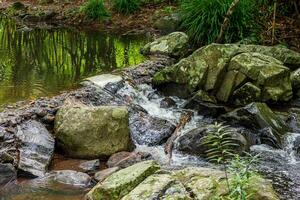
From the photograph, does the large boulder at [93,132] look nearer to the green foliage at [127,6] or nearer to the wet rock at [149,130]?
the wet rock at [149,130]

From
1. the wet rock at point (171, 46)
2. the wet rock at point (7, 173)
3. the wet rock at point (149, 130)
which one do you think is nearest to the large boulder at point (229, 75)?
the wet rock at point (149, 130)

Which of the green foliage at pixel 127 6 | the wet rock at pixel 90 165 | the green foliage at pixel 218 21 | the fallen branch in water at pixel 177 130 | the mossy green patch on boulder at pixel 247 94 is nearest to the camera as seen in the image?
the wet rock at pixel 90 165

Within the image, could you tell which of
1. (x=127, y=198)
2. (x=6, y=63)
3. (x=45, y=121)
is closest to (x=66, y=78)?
Result: (x=6, y=63)

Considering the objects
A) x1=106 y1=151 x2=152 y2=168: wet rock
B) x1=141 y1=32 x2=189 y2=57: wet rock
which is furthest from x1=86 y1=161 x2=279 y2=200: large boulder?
x1=141 y1=32 x2=189 y2=57: wet rock

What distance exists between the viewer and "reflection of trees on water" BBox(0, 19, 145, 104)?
8.09 meters

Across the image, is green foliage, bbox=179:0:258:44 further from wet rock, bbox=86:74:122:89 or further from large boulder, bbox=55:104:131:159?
large boulder, bbox=55:104:131:159

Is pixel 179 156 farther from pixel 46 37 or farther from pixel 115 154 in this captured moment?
pixel 46 37

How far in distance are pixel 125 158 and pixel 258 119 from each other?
214 cm

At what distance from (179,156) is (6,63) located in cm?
481

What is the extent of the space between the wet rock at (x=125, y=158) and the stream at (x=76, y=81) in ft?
0.80

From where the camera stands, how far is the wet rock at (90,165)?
564cm

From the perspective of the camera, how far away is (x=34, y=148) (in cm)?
577

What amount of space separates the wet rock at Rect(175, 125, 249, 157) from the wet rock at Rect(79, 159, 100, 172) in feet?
3.84

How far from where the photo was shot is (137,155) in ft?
19.3
